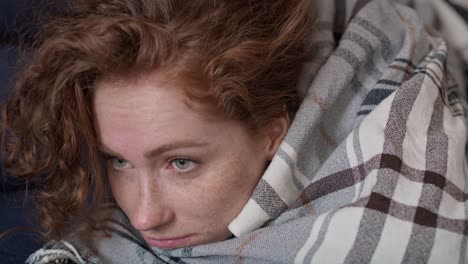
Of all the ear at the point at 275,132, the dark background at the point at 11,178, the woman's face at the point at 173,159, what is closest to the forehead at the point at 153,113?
the woman's face at the point at 173,159

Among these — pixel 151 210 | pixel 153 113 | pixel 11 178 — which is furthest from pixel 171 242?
pixel 11 178

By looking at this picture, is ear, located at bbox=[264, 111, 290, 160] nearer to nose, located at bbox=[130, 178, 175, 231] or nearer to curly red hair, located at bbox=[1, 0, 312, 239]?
curly red hair, located at bbox=[1, 0, 312, 239]

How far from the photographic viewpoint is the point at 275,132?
3.17ft

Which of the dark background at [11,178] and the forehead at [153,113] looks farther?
the dark background at [11,178]

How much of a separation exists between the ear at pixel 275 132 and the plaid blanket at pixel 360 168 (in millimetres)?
25

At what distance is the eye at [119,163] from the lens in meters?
0.93

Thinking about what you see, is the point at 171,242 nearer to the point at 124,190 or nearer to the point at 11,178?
the point at 124,190

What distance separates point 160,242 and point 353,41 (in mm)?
451

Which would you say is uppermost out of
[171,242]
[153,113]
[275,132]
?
[153,113]

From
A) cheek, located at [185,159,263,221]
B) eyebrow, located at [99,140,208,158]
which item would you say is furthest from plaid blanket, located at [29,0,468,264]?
eyebrow, located at [99,140,208,158]

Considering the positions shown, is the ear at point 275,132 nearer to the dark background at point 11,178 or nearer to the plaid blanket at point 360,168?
the plaid blanket at point 360,168

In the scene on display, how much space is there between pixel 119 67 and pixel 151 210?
205 millimetres

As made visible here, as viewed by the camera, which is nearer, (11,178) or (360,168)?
(360,168)

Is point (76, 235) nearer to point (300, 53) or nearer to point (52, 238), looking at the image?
point (52, 238)
